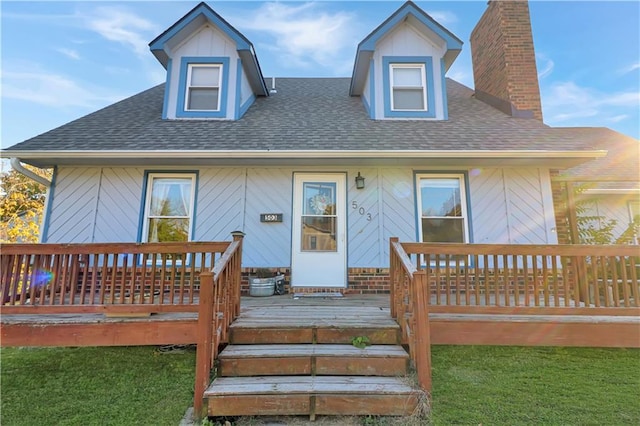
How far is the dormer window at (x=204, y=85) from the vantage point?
20.9 feet

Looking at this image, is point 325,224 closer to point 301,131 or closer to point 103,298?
point 301,131

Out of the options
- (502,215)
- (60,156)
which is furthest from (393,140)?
(60,156)

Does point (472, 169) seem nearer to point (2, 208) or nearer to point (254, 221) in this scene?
point (254, 221)

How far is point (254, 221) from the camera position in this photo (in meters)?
5.52

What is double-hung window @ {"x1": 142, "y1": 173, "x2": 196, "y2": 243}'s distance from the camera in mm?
5543

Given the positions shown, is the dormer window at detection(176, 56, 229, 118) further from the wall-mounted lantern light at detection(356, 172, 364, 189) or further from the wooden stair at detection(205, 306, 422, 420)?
the wooden stair at detection(205, 306, 422, 420)

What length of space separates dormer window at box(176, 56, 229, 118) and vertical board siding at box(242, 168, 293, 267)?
6.43 feet

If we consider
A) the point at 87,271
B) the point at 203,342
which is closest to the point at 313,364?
the point at 203,342

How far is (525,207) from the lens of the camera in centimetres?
541

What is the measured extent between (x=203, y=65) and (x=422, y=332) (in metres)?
6.84

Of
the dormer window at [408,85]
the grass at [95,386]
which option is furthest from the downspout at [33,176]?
the dormer window at [408,85]

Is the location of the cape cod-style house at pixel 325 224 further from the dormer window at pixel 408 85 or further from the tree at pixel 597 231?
the tree at pixel 597 231

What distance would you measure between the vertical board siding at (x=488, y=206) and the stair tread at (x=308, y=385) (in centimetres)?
370

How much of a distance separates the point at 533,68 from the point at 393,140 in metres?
4.11
